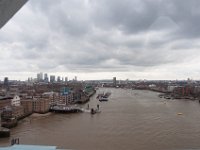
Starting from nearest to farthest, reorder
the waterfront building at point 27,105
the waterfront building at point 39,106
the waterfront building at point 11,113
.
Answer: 1. the waterfront building at point 11,113
2. the waterfront building at point 27,105
3. the waterfront building at point 39,106

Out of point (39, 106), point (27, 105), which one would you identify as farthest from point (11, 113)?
point (39, 106)

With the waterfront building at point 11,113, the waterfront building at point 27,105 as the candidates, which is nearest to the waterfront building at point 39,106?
the waterfront building at point 27,105

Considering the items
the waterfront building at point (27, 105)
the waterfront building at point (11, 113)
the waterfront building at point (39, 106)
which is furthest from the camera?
the waterfront building at point (39, 106)

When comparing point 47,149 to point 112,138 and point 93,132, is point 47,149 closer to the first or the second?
point 112,138

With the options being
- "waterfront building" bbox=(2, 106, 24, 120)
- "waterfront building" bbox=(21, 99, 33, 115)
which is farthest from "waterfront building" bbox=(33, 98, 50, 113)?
"waterfront building" bbox=(2, 106, 24, 120)

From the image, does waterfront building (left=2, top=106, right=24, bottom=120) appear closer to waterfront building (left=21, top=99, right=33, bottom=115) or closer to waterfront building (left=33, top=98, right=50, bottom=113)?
waterfront building (left=21, top=99, right=33, bottom=115)

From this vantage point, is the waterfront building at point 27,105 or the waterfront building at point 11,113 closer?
the waterfront building at point 11,113

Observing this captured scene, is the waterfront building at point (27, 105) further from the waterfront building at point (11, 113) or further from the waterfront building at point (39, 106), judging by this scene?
the waterfront building at point (11, 113)

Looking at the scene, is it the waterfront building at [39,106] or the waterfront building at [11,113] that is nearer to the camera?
the waterfront building at [11,113]

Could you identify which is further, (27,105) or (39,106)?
(39,106)

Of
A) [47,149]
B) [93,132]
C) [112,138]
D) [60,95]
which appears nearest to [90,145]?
[112,138]

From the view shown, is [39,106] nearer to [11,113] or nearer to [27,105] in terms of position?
[27,105]
